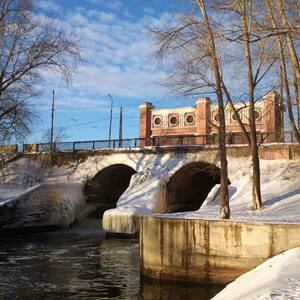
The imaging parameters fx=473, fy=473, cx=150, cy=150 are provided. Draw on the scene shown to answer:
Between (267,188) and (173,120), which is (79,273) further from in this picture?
Result: (173,120)

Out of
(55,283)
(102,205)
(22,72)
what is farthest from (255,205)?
(102,205)

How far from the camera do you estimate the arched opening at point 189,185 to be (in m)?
34.2

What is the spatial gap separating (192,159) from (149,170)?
3.25 meters

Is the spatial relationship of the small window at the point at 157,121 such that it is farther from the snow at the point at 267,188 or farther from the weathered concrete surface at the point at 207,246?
the weathered concrete surface at the point at 207,246

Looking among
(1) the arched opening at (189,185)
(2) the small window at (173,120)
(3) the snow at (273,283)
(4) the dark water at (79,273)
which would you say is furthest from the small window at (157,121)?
(3) the snow at (273,283)

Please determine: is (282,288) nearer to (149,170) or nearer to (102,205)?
(149,170)

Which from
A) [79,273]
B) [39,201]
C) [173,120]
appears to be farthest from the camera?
[173,120]

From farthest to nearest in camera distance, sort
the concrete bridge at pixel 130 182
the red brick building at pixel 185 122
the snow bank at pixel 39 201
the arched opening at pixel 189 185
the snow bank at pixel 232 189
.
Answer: the red brick building at pixel 185 122
the arched opening at pixel 189 185
the snow bank at pixel 39 201
the concrete bridge at pixel 130 182
the snow bank at pixel 232 189

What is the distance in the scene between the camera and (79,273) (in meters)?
16.6

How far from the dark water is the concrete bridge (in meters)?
4.67

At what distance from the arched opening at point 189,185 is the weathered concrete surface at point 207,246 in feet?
55.4

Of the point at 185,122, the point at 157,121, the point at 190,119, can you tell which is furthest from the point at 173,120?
the point at 157,121

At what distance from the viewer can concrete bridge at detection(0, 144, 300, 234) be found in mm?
→ 31158

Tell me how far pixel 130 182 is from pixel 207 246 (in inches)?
784
